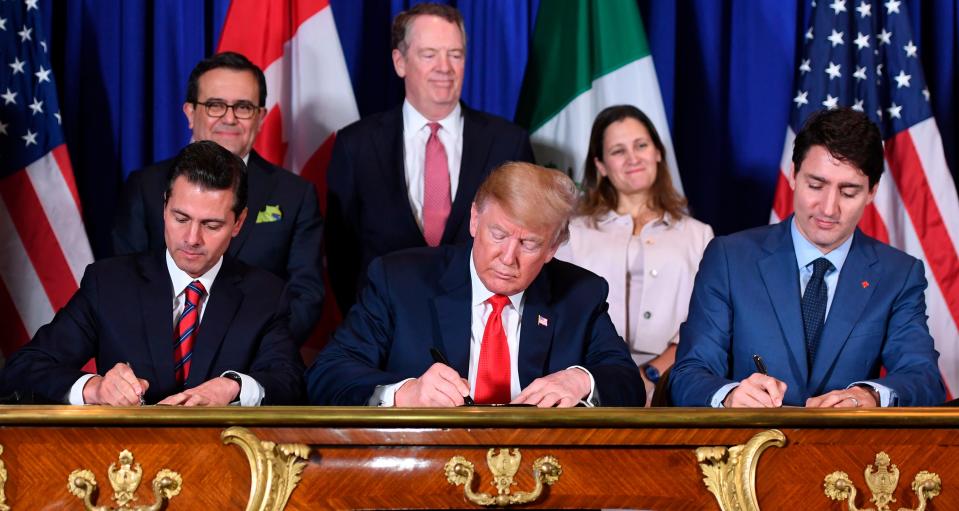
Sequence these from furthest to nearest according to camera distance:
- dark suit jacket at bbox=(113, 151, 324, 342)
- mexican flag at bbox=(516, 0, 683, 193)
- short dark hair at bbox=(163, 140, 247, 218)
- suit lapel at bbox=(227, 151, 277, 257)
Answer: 1. mexican flag at bbox=(516, 0, 683, 193)
2. suit lapel at bbox=(227, 151, 277, 257)
3. dark suit jacket at bbox=(113, 151, 324, 342)
4. short dark hair at bbox=(163, 140, 247, 218)

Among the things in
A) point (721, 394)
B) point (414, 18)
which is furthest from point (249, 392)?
point (414, 18)

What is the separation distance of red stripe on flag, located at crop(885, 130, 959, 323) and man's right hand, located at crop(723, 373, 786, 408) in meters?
2.40

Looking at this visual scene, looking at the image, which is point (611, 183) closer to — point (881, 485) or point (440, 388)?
point (440, 388)

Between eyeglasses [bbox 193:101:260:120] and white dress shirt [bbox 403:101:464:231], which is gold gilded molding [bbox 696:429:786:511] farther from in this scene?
eyeglasses [bbox 193:101:260:120]

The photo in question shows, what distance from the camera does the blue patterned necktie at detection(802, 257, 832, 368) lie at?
321 cm

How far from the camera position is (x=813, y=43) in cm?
513

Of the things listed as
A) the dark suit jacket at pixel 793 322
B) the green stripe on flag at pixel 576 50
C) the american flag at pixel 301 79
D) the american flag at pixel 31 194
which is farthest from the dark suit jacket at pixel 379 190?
the dark suit jacket at pixel 793 322

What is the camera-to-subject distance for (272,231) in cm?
412

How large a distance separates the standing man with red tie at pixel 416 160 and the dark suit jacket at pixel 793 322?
4.35 feet

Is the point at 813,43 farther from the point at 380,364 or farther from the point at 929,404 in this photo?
the point at 380,364

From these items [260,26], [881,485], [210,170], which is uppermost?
[260,26]

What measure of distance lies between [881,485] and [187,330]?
1.71 m

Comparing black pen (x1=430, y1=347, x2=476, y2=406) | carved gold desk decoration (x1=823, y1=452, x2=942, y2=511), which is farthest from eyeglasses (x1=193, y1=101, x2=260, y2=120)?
carved gold desk decoration (x1=823, y1=452, x2=942, y2=511)

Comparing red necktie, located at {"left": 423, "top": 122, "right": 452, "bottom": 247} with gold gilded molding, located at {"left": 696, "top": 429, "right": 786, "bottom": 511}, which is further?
red necktie, located at {"left": 423, "top": 122, "right": 452, "bottom": 247}
